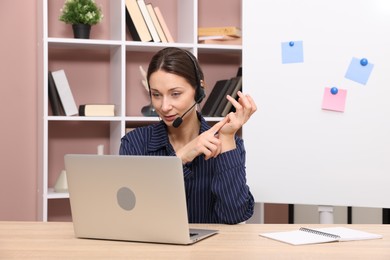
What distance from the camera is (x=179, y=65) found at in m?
2.24

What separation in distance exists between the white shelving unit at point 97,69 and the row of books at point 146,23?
5 centimetres

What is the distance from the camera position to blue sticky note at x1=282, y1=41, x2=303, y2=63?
297cm

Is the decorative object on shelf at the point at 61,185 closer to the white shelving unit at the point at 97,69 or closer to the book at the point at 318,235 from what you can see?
the white shelving unit at the point at 97,69

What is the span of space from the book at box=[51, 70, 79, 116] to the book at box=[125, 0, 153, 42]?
1.36 feet

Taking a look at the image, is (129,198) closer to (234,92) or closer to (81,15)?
(81,15)

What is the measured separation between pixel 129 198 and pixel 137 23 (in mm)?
1812

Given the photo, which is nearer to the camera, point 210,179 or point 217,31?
point 210,179

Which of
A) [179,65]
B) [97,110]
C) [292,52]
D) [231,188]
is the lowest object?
[231,188]

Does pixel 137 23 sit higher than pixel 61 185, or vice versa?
pixel 137 23

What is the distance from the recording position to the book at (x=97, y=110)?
128 inches

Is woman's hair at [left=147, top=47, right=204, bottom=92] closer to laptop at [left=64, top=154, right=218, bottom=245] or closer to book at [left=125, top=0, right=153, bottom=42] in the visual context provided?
laptop at [left=64, top=154, right=218, bottom=245]

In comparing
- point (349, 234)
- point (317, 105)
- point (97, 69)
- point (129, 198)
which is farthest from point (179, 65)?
point (97, 69)

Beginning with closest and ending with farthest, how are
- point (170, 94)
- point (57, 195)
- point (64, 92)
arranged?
1. point (170, 94)
2. point (57, 195)
3. point (64, 92)

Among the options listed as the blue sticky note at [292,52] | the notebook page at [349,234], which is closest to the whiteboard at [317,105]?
the blue sticky note at [292,52]
